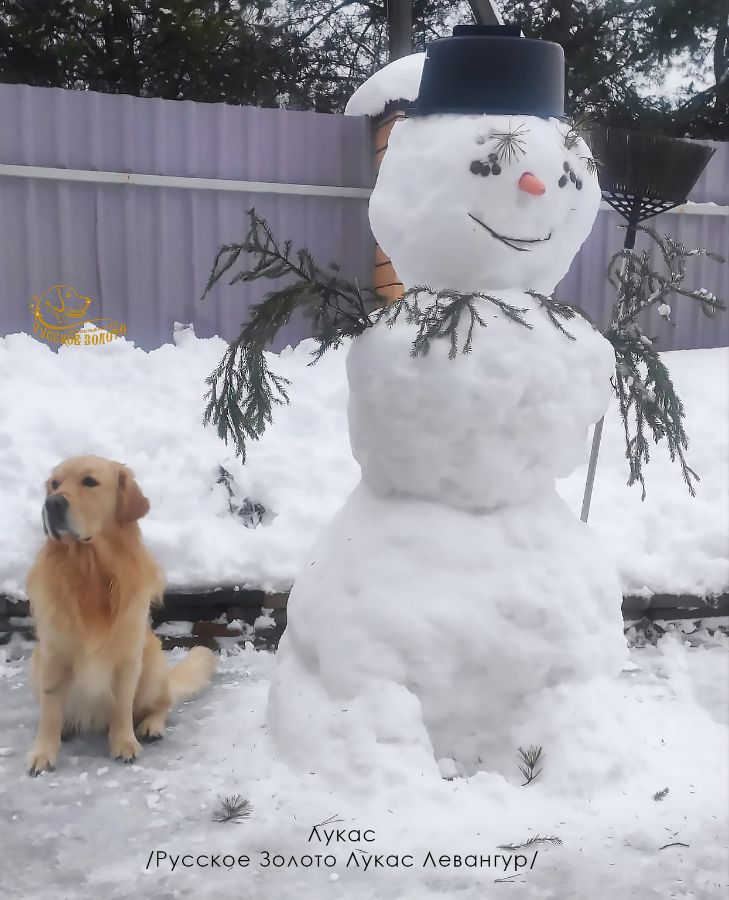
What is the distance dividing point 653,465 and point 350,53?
Answer: 5.62m

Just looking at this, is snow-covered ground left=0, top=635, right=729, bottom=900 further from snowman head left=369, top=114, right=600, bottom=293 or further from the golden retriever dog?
snowman head left=369, top=114, right=600, bottom=293

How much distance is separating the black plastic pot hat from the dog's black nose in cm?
154

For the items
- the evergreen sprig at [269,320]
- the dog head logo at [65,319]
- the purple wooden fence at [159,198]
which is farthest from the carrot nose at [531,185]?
the dog head logo at [65,319]

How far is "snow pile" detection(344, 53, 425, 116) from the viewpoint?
15.4ft

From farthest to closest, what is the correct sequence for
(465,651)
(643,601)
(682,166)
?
(682,166), (643,601), (465,651)

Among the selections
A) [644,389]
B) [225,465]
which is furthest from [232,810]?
[225,465]

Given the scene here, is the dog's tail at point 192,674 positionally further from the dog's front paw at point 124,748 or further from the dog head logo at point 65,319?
the dog head logo at point 65,319

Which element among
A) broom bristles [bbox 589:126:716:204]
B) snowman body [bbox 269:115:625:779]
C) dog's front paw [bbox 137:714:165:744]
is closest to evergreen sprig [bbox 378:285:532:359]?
snowman body [bbox 269:115:625:779]

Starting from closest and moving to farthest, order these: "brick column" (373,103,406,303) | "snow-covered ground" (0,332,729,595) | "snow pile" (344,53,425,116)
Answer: "snow-covered ground" (0,332,729,595)
"snow pile" (344,53,425,116)
"brick column" (373,103,406,303)

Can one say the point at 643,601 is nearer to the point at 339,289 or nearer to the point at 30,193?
the point at 339,289

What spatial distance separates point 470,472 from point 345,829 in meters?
0.98

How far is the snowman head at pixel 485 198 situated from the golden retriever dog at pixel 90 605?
1.13 m

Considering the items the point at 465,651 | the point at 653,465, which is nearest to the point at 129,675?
the point at 465,651

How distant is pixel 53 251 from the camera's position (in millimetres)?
4840
